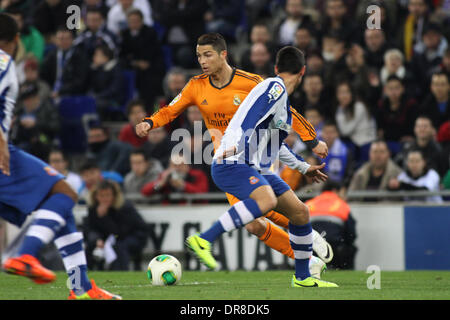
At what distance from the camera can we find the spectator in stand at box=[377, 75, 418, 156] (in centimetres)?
1379

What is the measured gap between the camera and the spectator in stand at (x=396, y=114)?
13.8 meters

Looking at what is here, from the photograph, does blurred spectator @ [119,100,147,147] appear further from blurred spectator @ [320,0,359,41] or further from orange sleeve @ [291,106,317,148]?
orange sleeve @ [291,106,317,148]

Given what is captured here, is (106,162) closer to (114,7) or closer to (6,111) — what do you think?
(114,7)

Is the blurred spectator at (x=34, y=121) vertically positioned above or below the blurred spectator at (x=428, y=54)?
below

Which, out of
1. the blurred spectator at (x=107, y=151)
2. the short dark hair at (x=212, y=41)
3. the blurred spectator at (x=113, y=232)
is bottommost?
the blurred spectator at (x=113, y=232)

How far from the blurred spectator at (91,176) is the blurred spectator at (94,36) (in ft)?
9.54

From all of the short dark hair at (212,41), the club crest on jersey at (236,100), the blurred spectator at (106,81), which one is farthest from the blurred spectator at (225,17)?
the short dark hair at (212,41)

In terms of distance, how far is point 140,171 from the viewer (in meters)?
13.8

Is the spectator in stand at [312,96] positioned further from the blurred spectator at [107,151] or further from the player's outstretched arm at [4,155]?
the player's outstretched arm at [4,155]

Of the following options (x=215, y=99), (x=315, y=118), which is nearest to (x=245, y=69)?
(x=315, y=118)

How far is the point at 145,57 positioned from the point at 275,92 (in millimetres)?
9250

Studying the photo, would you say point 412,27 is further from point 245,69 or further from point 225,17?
point 225,17
